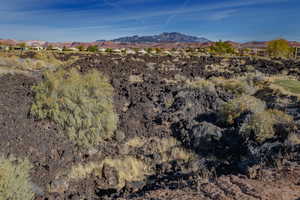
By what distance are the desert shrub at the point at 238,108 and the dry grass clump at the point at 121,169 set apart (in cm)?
503

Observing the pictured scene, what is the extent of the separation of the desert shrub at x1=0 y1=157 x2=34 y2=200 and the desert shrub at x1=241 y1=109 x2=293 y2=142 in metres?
7.75

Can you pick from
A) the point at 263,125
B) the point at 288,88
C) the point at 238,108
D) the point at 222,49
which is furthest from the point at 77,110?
the point at 222,49

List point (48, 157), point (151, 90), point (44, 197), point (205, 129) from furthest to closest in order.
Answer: point (151, 90)
point (205, 129)
point (48, 157)
point (44, 197)

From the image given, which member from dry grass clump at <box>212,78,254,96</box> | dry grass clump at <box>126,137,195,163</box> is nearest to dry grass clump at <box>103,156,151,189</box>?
dry grass clump at <box>126,137,195,163</box>

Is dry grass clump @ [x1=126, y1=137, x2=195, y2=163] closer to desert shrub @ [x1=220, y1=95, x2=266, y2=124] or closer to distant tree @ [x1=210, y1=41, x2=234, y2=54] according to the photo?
desert shrub @ [x1=220, y1=95, x2=266, y2=124]

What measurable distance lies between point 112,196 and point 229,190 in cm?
331

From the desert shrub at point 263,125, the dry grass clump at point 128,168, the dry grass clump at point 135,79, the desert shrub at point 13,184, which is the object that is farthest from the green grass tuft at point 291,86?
the desert shrub at point 13,184

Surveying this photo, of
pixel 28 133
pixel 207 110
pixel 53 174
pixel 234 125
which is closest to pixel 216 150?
pixel 234 125

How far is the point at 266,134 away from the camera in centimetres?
905

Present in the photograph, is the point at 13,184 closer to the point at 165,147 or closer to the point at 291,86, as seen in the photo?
the point at 165,147

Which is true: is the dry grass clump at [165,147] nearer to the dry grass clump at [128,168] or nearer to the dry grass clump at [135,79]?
the dry grass clump at [128,168]

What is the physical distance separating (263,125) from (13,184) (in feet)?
27.4

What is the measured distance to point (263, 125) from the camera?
30.2 feet

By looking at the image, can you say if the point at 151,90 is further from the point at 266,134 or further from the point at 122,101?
the point at 266,134
